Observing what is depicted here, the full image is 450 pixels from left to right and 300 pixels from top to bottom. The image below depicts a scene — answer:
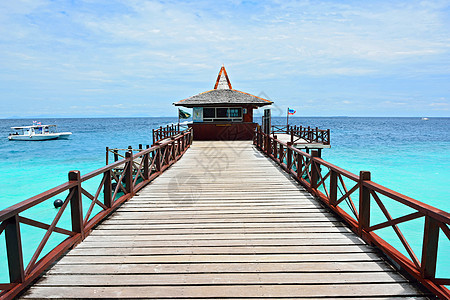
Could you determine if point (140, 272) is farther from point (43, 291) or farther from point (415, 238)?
point (415, 238)

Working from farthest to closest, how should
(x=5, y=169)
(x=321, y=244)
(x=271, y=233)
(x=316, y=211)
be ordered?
(x=5, y=169)
(x=316, y=211)
(x=271, y=233)
(x=321, y=244)

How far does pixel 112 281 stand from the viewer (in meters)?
3.37

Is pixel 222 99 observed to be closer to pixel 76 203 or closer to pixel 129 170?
pixel 129 170

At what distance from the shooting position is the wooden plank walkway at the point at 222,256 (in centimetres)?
319

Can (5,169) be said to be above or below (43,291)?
below

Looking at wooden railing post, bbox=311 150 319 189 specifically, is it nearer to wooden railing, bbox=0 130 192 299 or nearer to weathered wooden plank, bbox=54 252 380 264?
weathered wooden plank, bbox=54 252 380 264

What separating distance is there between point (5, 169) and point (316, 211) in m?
30.7

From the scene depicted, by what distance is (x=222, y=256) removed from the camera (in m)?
3.94

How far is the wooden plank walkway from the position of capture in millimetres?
3188

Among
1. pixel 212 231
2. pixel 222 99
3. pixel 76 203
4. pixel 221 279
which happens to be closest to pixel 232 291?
pixel 221 279

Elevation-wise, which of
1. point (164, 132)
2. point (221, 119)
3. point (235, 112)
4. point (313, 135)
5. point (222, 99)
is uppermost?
→ point (222, 99)

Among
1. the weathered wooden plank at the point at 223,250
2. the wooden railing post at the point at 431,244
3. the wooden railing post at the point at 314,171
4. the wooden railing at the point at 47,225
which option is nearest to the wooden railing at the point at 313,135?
the wooden railing post at the point at 314,171

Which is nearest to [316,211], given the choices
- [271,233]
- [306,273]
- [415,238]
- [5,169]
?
[271,233]

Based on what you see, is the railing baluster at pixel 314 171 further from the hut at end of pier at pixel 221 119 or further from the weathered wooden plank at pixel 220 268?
the hut at end of pier at pixel 221 119
